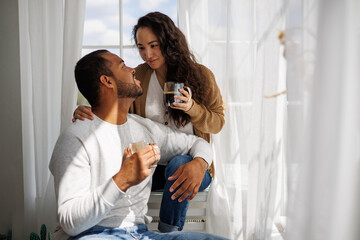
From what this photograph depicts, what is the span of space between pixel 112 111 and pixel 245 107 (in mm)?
744

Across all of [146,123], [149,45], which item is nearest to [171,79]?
[149,45]

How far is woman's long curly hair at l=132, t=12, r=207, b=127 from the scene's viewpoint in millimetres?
2055

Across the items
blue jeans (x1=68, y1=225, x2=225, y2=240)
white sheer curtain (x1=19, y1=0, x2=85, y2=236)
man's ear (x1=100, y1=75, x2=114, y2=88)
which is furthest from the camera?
white sheer curtain (x1=19, y1=0, x2=85, y2=236)

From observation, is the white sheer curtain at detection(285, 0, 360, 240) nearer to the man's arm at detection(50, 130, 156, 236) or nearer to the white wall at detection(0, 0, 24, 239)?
the man's arm at detection(50, 130, 156, 236)

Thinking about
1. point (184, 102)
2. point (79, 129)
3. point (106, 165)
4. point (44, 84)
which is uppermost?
point (44, 84)

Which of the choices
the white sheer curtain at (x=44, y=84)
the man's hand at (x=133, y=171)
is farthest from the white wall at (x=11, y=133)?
the man's hand at (x=133, y=171)

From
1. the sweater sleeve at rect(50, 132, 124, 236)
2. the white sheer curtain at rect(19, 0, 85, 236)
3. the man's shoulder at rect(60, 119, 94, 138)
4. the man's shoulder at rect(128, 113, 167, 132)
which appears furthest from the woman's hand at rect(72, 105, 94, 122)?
the white sheer curtain at rect(19, 0, 85, 236)

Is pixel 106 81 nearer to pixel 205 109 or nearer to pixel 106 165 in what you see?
pixel 106 165

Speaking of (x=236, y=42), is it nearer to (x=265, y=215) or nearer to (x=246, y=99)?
(x=246, y=99)

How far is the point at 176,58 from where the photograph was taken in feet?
6.97

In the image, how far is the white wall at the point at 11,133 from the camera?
2.37 meters

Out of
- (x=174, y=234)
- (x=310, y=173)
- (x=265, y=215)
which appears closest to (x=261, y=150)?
(x=265, y=215)

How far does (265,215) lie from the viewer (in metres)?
1.59

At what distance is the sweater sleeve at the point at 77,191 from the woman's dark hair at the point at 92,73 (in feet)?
0.78
